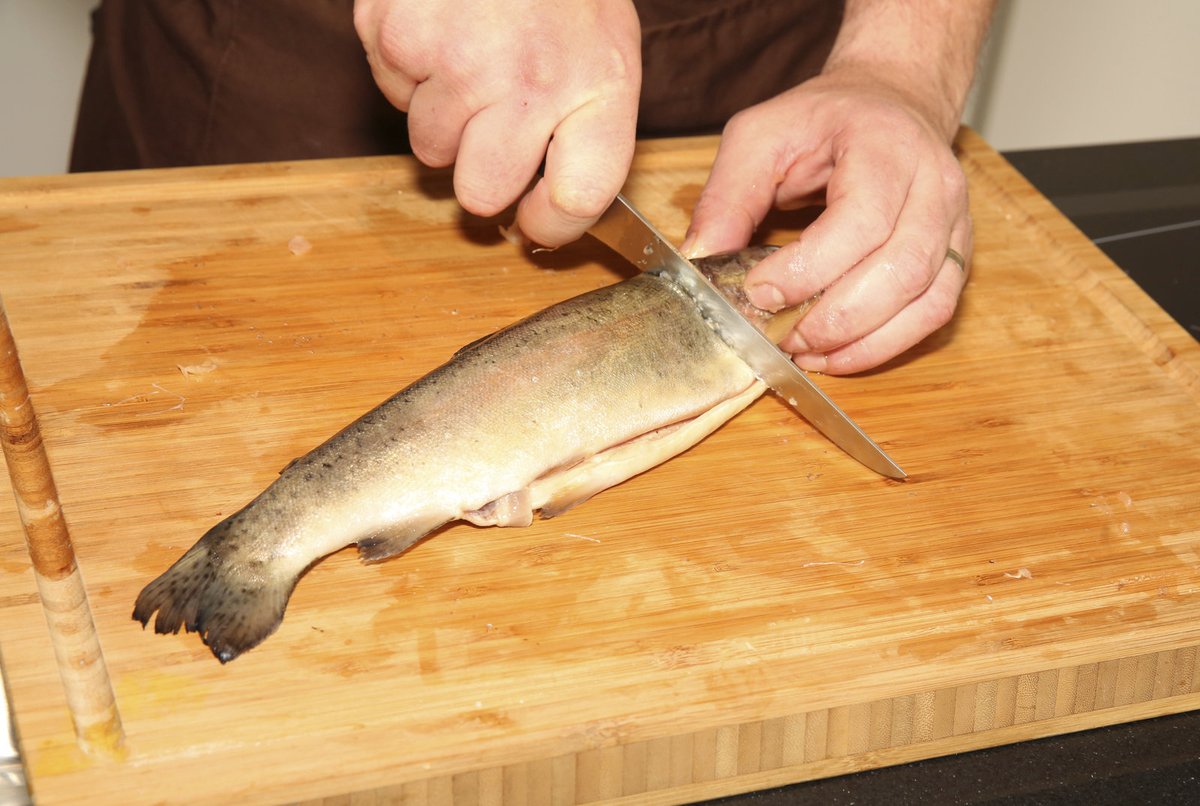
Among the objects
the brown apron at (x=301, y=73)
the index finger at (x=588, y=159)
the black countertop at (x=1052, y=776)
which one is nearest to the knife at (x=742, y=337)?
the index finger at (x=588, y=159)

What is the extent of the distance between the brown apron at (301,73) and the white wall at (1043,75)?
4.73 ft

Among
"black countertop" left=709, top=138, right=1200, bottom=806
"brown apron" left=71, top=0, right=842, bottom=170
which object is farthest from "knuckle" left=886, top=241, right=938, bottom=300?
"brown apron" left=71, top=0, right=842, bottom=170

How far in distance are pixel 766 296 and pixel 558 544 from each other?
1.54ft

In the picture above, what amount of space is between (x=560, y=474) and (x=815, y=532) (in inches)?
12.7

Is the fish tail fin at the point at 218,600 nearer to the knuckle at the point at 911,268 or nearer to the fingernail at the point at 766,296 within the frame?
the fingernail at the point at 766,296

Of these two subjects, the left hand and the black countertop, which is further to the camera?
the left hand

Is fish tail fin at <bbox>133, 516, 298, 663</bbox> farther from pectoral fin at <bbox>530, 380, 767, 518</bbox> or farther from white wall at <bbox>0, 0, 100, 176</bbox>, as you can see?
white wall at <bbox>0, 0, 100, 176</bbox>

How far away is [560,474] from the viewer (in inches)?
60.9

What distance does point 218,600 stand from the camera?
4.39 feet

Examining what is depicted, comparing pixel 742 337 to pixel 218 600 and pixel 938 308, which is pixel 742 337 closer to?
pixel 938 308

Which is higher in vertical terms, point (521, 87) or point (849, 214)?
point (521, 87)

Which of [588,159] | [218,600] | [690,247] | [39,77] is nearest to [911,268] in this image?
[690,247]

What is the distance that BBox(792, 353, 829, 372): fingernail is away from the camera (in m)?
1.78

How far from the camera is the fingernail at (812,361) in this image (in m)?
1.78
